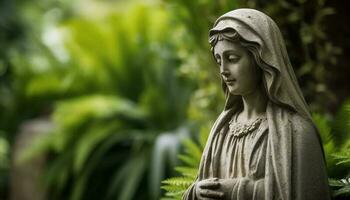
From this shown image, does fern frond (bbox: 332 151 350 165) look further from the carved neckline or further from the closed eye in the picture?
the closed eye

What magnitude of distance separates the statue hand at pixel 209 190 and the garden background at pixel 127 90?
1196mm

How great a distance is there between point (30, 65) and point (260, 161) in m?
6.59

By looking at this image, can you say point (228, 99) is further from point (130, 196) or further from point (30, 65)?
point (30, 65)

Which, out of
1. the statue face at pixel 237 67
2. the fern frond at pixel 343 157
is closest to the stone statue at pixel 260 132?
the statue face at pixel 237 67

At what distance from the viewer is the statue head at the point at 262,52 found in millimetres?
2734

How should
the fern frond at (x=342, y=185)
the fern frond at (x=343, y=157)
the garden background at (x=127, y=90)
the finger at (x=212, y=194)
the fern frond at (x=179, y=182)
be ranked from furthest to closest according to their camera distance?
1. the garden background at (x=127, y=90)
2. the fern frond at (x=179, y=182)
3. the fern frond at (x=343, y=157)
4. the fern frond at (x=342, y=185)
5. the finger at (x=212, y=194)

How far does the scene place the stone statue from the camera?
2629 mm

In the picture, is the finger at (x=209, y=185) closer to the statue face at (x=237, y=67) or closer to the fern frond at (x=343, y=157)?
the statue face at (x=237, y=67)

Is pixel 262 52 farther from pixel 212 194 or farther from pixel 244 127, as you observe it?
pixel 212 194

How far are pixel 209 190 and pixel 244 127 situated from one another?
0.98 feet

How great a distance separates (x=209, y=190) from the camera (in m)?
2.76

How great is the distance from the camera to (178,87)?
717cm

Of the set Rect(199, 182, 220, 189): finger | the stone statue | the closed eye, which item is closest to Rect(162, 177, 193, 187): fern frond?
the stone statue

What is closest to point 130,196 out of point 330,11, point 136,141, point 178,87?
point 136,141
